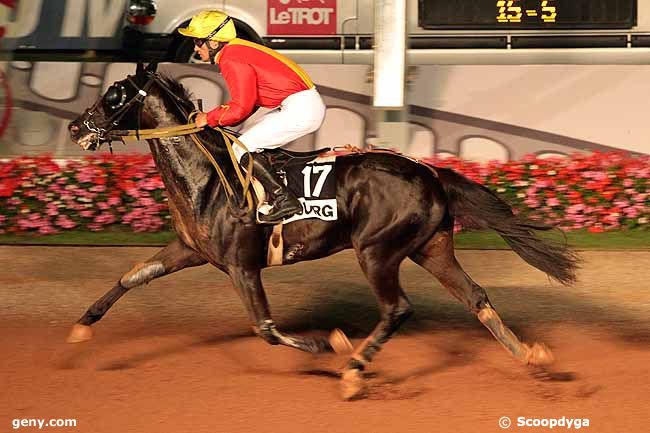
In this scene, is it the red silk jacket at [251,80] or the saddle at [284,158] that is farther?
the saddle at [284,158]

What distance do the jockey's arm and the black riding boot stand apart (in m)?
0.28

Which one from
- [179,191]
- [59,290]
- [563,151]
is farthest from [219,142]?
[563,151]

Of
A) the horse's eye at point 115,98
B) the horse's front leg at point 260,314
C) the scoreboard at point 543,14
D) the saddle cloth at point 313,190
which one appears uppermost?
the scoreboard at point 543,14

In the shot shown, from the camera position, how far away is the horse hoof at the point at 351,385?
20.1ft

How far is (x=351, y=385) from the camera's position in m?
6.15

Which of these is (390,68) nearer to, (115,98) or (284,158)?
(284,158)

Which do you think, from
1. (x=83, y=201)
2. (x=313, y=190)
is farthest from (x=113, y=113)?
(x=83, y=201)

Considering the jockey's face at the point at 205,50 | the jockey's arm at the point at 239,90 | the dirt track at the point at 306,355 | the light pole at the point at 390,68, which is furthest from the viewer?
the light pole at the point at 390,68

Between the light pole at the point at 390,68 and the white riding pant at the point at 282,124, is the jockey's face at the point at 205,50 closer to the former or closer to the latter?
the white riding pant at the point at 282,124

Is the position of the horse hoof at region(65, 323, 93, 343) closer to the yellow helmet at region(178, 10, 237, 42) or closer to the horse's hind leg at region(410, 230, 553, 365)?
the yellow helmet at region(178, 10, 237, 42)

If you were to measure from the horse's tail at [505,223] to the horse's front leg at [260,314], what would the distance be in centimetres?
122

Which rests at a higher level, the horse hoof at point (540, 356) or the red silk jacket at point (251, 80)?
the red silk jacket at point (251, 80)

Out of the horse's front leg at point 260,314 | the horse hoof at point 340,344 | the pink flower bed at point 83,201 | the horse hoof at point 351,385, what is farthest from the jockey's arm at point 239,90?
the pink flower bed at point 83,201

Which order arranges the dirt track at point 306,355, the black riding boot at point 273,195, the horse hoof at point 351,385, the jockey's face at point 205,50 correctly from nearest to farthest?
the dirt track at point 306,355
the horse hoof at point 351,385
the black riding boot at point 273,195
the jockey's face at point 205,50
